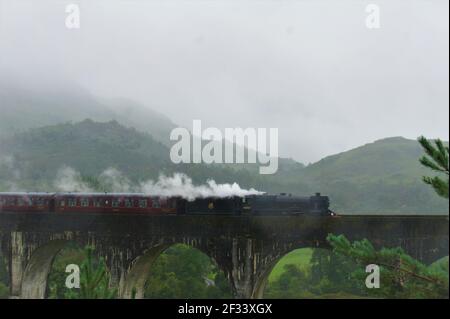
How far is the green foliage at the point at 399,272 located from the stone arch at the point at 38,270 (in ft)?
77.5

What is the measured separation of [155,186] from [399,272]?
7540cm

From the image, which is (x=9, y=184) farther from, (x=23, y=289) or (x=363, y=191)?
(x=23, y=289)

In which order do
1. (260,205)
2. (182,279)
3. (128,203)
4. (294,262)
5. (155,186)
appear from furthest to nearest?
(294,262) → (155,186) → (182,279) → (128,203) → (260,205)

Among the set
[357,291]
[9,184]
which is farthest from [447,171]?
[9,184]

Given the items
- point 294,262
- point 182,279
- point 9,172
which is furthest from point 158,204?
point 9,172

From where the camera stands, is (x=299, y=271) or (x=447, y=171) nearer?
(x=447, y=171)

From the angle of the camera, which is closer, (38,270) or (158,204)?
(158,204)

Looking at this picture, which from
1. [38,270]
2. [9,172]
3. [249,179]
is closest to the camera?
[38,270]

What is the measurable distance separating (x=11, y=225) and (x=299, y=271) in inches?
2448

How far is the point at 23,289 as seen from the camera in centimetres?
3328

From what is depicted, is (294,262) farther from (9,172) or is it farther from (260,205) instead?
(9,172)

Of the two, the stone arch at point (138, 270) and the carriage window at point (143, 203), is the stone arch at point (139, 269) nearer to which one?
the stone arch at point (138, 270)

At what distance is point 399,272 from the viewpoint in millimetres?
13703

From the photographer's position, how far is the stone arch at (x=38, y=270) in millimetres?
33281
